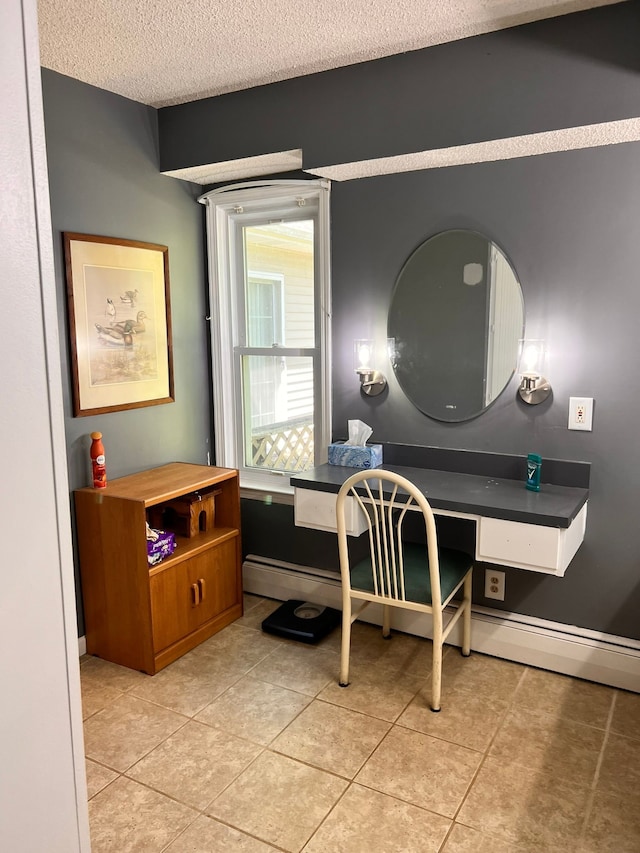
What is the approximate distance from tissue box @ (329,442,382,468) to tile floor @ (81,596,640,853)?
32.6 inches

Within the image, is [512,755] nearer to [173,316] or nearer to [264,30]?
[173,316]

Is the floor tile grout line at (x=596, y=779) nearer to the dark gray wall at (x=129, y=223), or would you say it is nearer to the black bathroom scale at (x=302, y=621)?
the black bathroom scale at (x=302, y=621)

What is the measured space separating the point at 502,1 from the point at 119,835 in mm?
2778

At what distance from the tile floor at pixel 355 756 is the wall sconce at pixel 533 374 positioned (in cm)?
115

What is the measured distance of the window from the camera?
329 cm

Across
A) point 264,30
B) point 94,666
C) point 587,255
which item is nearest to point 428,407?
point 587,255

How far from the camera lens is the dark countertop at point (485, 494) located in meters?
2.36

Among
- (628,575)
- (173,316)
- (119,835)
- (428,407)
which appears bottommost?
(119,835)

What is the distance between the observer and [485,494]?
257 cm

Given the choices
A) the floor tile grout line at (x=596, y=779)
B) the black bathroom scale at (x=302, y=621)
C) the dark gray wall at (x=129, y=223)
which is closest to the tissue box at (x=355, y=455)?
the black bathroom scale at (x=302, y=621)

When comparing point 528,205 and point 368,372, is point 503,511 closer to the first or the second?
point 368,372

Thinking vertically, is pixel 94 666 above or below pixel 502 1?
below

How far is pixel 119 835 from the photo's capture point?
75.4 inches

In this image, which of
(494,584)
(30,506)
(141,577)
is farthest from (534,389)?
(30,506)
